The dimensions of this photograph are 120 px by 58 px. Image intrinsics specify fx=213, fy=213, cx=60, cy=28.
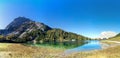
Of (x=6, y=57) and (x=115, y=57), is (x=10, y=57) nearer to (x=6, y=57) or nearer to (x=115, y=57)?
(x=6, y=57)

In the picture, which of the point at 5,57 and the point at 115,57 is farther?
the point at 5,57

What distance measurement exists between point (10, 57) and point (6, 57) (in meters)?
0.70

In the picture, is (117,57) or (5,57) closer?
(117,57)

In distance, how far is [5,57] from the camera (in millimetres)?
35281

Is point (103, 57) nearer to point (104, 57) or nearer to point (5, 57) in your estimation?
point (104, 57)

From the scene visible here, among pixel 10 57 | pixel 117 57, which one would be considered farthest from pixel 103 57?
pixel 10 57

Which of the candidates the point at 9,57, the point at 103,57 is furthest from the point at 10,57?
A: the point at 103,57

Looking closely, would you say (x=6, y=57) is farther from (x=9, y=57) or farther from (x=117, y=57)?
(x=117, y=57)

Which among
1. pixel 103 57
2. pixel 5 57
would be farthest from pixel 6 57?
pixel 103 57

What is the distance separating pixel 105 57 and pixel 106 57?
0.54ft

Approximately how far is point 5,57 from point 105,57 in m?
16.3

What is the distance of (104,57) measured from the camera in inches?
1319

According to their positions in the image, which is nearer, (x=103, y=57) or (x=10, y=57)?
(x=103, y=57)

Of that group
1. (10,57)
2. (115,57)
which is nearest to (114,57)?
(115,57)
